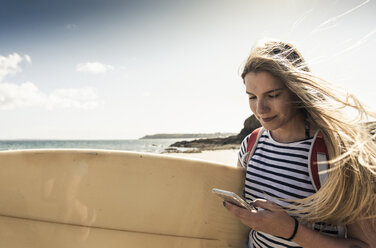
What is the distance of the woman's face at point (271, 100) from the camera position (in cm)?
100

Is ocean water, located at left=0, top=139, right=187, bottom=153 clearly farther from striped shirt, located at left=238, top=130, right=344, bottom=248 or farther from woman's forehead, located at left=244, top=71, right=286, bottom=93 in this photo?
woman's forehead, located at left=244, top=71, right=286, bottom=93

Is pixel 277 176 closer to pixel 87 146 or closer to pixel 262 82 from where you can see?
pixel 262 82

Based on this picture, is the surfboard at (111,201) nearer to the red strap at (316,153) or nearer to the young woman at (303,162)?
the young woman at (303,162)

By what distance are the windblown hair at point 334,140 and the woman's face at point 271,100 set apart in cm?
2

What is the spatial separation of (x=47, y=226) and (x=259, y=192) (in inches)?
48.6

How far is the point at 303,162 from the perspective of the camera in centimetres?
100

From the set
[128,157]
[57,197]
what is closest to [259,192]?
[128,157]

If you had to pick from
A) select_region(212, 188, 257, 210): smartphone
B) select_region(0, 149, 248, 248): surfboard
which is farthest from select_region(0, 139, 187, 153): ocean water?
select_region(212, 188, 257, 210): smartphone

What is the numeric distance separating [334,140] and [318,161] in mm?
93

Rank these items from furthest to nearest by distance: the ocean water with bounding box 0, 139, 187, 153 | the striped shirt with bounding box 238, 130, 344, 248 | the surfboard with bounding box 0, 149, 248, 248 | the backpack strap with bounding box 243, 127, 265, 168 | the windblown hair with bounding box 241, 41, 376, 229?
the ocean water with bounding box 0, 139, 187, 153, the surfboard with bounding box 0, 149, 248, 248, the backpack strap with bounding box 243, 127, 265, 168, the striped shirt with bounding box 238, 130, 344, 248, the windblown hair with bounding box 241, 41, 376, 229

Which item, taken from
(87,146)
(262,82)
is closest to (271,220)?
(262,82)

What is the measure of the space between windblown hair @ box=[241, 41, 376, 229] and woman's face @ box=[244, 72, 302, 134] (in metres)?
0.02

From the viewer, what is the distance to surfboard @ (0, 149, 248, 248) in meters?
1.43

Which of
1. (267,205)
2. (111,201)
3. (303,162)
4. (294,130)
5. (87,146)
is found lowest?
(87,146)
